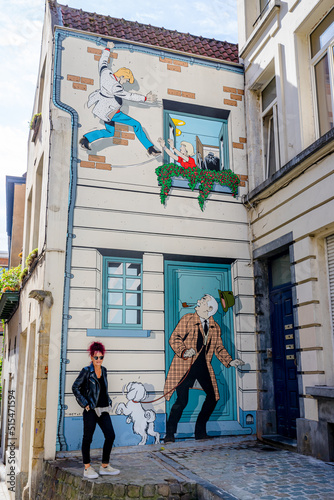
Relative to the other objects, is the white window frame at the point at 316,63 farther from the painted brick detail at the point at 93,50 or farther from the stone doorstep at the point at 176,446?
the stone doorstep at the point at 176,446

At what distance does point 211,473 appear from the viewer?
651 centimetres

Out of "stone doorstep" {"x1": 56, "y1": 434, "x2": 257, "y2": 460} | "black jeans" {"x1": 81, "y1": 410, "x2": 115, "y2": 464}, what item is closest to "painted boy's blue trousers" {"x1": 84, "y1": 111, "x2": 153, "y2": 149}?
"black jeans" {"x1": 81, "y1": 410, "x2": 115, "y2": 464}

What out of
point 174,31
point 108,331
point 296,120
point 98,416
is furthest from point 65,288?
point 174,31

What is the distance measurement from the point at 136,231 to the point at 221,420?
3813mm

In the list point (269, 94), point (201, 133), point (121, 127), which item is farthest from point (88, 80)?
point (269, 94)

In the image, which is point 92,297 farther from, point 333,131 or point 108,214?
point 333,131

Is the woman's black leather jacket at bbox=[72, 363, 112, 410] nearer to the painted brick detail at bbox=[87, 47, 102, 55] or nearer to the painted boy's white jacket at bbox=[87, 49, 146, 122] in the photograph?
the painted boy's white jacket at bbox=[87, 49, 146, 122]

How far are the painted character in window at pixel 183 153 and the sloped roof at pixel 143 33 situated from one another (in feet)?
7.06

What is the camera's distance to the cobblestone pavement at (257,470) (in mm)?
5551

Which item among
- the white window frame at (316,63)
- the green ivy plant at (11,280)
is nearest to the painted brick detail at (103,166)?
the white window frame at (316,63)

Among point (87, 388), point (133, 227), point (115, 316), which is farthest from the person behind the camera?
point (133, 227)

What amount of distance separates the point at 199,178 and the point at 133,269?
232 centimetres

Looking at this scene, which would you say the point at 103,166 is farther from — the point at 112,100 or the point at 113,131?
the point at 112,100

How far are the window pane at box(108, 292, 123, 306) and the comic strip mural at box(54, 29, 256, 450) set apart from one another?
0.06 feet
